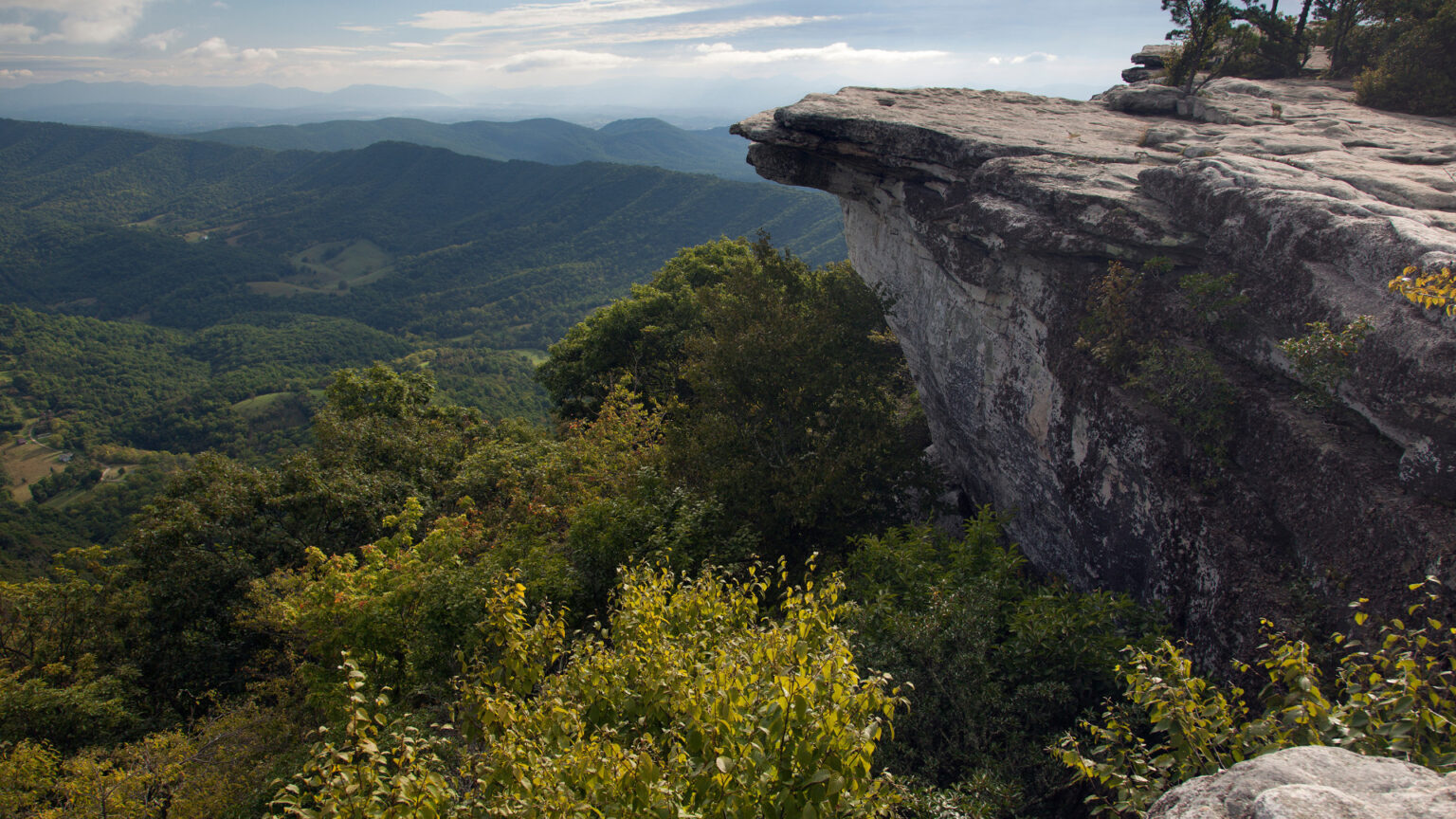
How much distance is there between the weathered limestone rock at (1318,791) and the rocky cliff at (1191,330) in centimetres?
585

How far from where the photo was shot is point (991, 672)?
10.1 meters

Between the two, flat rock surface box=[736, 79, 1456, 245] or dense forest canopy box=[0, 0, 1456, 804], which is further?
flat rock surface box=[736, 79, 1456, 245]

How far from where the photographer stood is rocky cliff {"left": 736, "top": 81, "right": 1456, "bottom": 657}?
30.8 ft

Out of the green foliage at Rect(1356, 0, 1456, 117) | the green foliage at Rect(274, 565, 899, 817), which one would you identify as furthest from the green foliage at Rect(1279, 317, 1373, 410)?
the green foliage at Rect(1356, 0, 1456, 117)

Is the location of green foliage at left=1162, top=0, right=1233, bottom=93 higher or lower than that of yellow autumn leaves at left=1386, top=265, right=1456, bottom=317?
higher

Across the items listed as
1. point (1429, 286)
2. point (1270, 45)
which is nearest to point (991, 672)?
point (1429, 286)

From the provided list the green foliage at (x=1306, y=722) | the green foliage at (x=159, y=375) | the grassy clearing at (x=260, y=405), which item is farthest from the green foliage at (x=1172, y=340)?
the grassy clearing at (x=260, y=405)

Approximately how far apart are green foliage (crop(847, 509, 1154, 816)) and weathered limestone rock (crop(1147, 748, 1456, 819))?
13.4 ft

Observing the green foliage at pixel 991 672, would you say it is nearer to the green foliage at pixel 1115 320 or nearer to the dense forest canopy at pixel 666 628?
the dense forest canopy at pixel 666 628

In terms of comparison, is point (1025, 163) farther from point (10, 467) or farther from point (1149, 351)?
point (10, 467)

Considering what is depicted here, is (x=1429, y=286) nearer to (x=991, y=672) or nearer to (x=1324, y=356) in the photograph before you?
(x=1324, y=356)

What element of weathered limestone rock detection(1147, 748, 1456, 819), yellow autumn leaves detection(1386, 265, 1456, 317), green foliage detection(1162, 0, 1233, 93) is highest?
green foliage detection(1162, 0, 1233, 93)

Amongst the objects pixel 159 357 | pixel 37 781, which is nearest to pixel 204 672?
pixel 37 781

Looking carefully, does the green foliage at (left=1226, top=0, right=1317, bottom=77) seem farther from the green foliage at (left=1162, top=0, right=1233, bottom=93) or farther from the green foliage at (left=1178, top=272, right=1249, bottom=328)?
the green foliage at (left=1178, top=272, right=1249, bottom=328)
